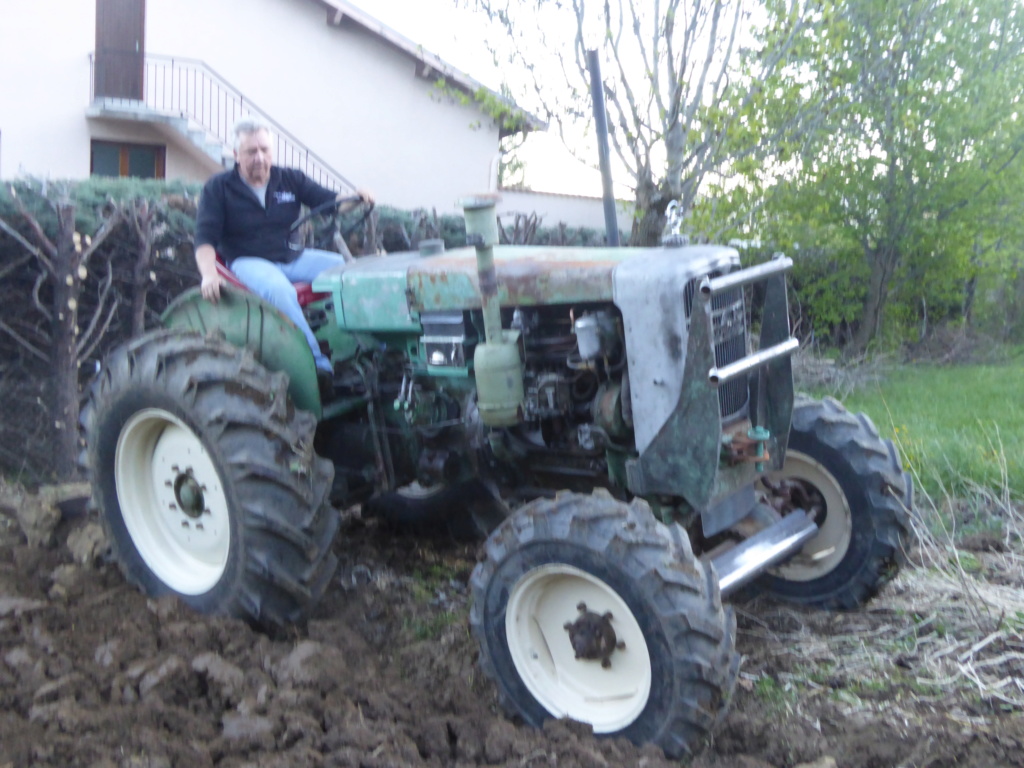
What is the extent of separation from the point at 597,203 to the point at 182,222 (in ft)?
46.8

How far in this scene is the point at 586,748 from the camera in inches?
112

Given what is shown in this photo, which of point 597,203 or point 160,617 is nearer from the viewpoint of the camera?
point 160,617

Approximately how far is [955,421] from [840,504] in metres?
4.75

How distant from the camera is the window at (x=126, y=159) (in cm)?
1627

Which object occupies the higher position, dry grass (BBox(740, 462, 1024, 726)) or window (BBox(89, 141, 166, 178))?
window (BBox(89, 141, 166, 178))

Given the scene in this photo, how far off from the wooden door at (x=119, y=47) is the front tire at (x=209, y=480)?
13615mm

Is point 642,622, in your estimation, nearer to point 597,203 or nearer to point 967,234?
point 967,234

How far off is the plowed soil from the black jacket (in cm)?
153

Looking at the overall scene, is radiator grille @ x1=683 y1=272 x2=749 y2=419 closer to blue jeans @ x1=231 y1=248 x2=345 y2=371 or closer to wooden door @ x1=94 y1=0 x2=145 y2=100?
blue jeans @ x1=231 y1=248 x2=345 y2=371

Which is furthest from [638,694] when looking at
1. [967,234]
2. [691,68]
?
[967,234]

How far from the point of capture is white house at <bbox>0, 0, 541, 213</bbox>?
15.2m

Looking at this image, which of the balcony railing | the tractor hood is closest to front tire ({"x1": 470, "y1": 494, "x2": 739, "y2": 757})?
the tractor hood

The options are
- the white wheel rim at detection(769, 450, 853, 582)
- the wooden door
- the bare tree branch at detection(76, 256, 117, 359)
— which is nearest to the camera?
the white wheel rim at detection(769, 450, 853, 582)

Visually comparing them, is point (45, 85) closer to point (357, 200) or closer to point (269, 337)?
point (357, 200)
